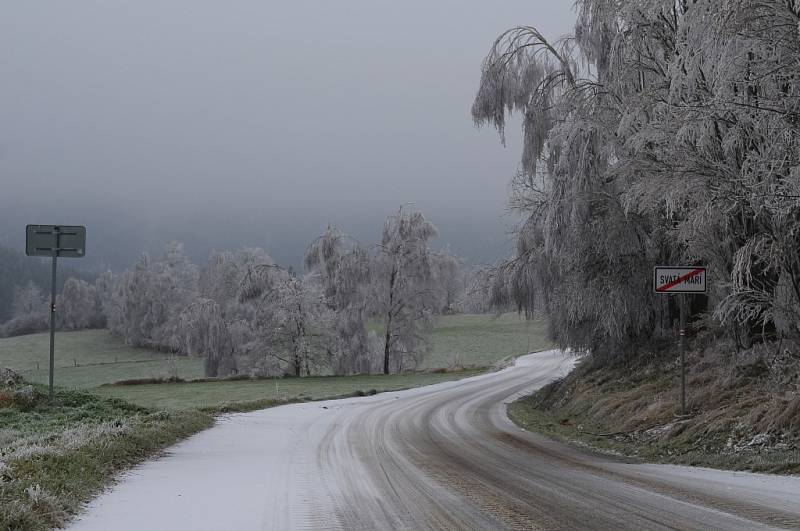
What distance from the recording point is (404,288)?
41.5 meters

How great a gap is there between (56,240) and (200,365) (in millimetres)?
49067

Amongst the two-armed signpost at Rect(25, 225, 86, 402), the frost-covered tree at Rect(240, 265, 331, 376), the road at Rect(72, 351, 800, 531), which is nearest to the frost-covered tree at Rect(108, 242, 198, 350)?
the frost-covered tree at Rect(240, 265, 331, 376)

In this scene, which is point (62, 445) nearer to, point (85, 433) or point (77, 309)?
point (85, 433)

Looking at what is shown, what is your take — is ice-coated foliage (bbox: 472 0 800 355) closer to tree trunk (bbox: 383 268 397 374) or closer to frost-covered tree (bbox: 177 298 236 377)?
tree trunk (bbox: 383 268 397 374)

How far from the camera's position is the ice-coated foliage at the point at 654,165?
769 cm

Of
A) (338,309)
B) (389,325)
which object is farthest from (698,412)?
(338,309)

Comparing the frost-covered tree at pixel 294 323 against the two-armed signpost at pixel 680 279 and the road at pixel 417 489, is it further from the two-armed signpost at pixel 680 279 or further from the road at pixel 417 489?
the two-armed signpost at pixel 680 279

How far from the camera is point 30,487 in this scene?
5.05 meters

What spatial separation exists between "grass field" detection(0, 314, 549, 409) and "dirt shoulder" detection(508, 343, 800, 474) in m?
6.11

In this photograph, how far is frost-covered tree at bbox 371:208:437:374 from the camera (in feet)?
136

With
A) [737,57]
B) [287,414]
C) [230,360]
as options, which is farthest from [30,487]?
[230,360]

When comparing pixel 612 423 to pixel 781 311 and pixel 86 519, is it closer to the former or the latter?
pixel 781 311

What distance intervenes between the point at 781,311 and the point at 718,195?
245 centimetres

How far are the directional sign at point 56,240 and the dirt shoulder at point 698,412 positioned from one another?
29.5 ft
